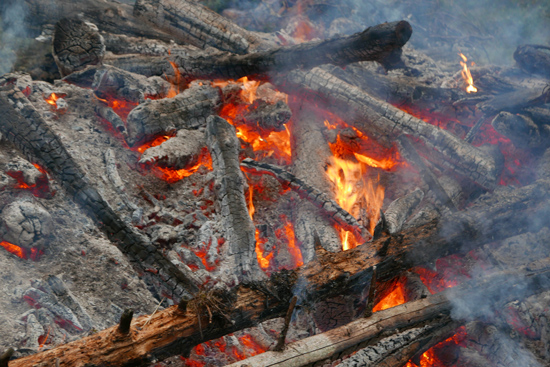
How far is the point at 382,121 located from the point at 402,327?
385 cm

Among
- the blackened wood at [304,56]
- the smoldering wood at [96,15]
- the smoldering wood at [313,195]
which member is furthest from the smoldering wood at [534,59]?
the smoldering wood at [96,15]

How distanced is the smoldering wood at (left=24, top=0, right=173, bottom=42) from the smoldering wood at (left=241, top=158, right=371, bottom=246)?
4113 millimetres

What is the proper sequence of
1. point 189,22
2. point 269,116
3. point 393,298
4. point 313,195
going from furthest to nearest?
point 189,22
point 269,116
point 313,195
point 393,298

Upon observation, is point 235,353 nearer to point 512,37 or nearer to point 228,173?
point 228,173

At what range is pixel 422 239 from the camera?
14.0 feet

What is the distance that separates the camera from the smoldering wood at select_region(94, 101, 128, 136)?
5.83 metres

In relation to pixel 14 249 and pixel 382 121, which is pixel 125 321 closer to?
pixel 14 249

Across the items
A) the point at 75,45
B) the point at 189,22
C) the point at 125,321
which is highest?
the point at 189,22

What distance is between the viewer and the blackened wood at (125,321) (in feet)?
8.73

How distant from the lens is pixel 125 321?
2705 millimetres

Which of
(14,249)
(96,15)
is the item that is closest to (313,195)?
(14,249)

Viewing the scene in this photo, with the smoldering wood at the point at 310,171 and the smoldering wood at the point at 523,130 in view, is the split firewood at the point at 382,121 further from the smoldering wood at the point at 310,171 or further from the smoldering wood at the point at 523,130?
the smoldering wood at the point at 523,130

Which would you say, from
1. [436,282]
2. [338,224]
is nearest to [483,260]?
[436,282]

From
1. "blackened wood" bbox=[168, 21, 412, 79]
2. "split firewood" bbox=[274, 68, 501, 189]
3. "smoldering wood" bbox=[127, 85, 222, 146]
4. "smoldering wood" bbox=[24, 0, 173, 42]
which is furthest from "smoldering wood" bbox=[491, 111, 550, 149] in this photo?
"smoldering wood" bbox=[24, 0, 173, 42]
